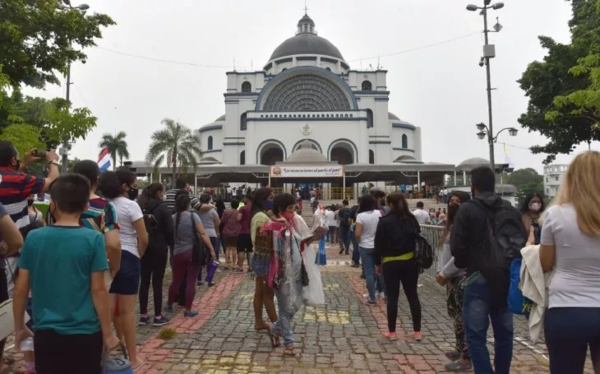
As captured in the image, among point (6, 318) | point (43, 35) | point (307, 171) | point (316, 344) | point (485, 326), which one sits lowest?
point (316, 344)

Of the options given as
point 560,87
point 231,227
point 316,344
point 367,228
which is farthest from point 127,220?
point 560,87

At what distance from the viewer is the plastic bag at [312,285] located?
4.65 m

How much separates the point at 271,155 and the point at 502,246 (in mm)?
48980

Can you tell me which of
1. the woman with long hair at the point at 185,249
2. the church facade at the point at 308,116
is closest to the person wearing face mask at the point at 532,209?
the woman with long hair at the point at 185,249

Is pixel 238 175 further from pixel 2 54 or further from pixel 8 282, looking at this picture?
pixel 8 282

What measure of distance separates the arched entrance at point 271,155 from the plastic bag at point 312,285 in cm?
4599

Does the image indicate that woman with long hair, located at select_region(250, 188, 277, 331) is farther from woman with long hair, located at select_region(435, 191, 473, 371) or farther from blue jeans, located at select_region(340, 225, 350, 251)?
blue jeans, located at select_region(340, 225, 350, 251)

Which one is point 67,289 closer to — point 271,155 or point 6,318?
point 6,318

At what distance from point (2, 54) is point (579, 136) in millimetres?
22525

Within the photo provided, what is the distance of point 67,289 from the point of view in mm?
2365

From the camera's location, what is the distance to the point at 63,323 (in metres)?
2.36

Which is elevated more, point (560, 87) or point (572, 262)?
point (560, 87)

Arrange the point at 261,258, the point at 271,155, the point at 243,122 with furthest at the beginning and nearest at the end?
the point at 243,122 → the point at 271,155 → the point at 261,258

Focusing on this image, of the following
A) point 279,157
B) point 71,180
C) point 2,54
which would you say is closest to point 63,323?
point 71,180
